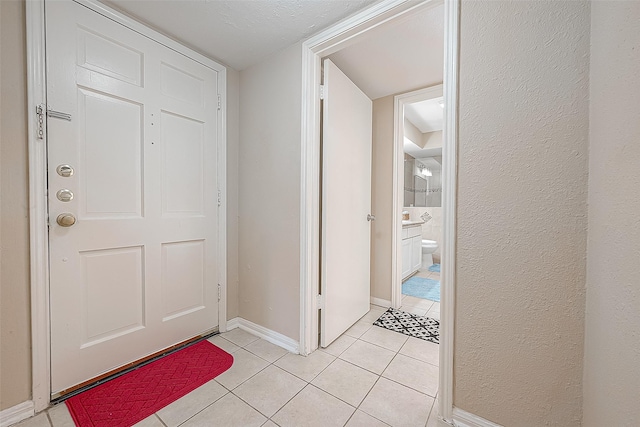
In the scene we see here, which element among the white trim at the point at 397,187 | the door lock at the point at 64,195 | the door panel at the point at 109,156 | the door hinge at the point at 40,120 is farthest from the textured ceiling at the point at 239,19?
the white trim at the point at 397,187

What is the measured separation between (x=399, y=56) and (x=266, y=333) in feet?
7.53

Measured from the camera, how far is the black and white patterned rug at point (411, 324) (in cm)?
193

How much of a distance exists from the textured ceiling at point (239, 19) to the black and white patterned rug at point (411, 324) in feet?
7.37

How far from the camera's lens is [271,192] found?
1.82 m

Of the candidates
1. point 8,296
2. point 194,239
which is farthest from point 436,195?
point 8,296

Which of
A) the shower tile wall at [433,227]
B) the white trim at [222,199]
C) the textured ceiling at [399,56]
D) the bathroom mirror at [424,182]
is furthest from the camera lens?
the bathroom mirror at [424,182]

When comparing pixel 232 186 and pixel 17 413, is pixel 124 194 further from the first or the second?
pixel 17 413

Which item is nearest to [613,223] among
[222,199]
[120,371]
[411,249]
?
[222,199]

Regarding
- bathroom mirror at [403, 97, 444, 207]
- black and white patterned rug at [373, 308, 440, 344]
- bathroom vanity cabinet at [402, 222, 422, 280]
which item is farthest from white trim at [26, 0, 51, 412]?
bathroom mirror at [403, 97, 444, 207]

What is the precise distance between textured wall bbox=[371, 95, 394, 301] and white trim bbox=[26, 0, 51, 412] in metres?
2.33

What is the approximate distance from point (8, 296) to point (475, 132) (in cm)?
218

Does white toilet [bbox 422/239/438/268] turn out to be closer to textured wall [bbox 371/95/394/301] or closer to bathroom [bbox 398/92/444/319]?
bathroom [bbox 398/92/444/319]

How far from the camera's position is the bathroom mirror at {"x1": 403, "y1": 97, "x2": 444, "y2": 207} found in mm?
3578

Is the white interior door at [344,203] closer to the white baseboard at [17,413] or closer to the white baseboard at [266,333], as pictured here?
the white baseboard at [266,333]
